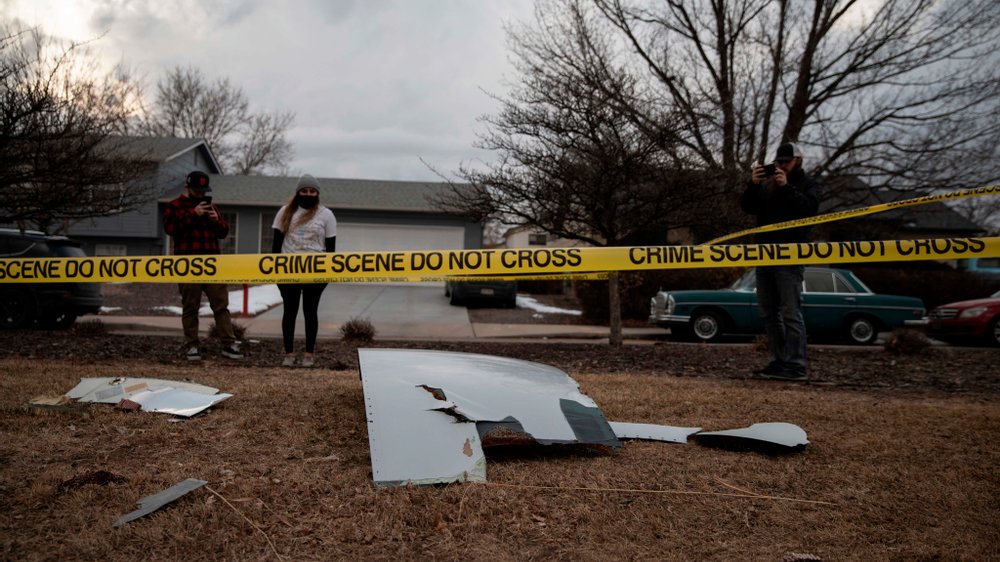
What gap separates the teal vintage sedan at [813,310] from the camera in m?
11.5

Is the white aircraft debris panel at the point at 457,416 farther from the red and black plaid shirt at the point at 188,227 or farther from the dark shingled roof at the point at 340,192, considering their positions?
the dark shingled roof at the point at 340,192

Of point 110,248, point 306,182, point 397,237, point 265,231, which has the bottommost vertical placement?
point 306,182

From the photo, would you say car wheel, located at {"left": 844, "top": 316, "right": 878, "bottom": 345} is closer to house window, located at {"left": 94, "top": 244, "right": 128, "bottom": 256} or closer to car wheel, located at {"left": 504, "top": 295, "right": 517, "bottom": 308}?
car wheel, located at {"left": 504, "top": 295, "right": 517, "bottom": 308}

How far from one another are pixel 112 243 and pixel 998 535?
92.1 ft

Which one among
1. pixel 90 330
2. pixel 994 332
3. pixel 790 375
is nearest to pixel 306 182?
pixel 790 375

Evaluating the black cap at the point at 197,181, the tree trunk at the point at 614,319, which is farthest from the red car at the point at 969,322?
the black cap at the point at 197,181

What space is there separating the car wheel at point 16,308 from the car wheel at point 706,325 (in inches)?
398

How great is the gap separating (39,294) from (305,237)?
6.51 meters

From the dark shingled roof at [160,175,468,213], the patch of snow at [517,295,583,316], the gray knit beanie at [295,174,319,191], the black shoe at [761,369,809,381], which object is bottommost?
the black shoe at [761,369,809,381]

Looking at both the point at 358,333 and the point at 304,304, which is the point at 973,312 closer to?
the point at 358,333

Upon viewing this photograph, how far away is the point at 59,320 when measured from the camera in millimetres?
10930

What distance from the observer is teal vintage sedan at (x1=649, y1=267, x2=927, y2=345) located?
11461mm

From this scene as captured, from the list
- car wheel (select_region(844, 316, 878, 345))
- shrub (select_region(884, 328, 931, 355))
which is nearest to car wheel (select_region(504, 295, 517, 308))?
car wheel (select_region(844, 316, 878, 345))

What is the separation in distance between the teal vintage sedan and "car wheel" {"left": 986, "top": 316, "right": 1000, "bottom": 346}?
2.98 ft
